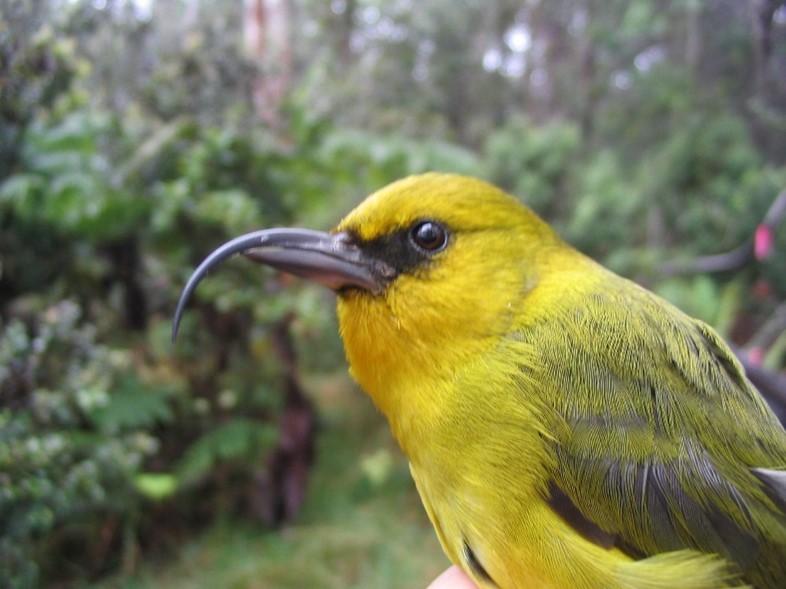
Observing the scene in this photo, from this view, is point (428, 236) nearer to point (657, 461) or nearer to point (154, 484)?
point (657, 461)

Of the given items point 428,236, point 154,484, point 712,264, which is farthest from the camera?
point 712,264

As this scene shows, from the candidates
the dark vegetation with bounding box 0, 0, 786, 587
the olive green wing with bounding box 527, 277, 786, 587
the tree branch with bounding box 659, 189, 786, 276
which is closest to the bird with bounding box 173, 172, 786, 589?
the olive green wing with bounding box 527, 277, 786, 587

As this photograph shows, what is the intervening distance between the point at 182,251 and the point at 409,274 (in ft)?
9.44

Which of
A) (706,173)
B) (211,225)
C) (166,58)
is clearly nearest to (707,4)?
(706,173)

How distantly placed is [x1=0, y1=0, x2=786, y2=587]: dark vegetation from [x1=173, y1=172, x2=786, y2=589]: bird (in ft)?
4.74

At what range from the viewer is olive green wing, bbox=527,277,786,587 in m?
1.23

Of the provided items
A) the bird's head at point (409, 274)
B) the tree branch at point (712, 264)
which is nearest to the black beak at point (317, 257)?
the bird's head at point (409, 274)

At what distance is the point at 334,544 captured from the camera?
4160 millimetres

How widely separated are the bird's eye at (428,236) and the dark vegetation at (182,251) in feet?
5.49

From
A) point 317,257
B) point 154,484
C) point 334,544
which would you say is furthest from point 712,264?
point 317,257

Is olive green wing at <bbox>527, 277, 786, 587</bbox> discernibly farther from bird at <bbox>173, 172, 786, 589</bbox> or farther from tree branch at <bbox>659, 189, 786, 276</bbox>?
tree branch at <bbox>659, 189, 786, 276</bbox>

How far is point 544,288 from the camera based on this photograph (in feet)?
4.58

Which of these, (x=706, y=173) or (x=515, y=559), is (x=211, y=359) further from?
(x=706, y=173)

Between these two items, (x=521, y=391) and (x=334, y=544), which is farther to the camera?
(x=334, y=544)
